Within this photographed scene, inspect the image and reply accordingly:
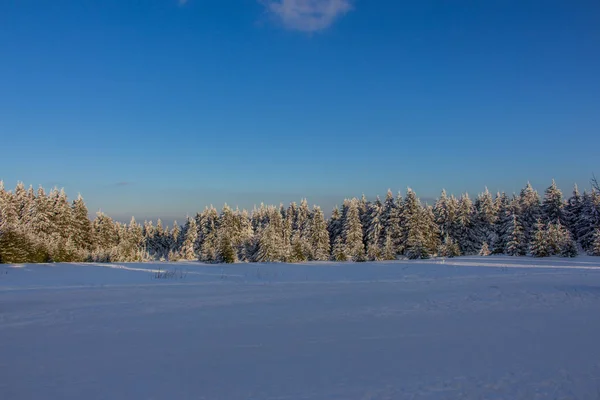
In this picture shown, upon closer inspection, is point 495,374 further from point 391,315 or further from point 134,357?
point 134,357

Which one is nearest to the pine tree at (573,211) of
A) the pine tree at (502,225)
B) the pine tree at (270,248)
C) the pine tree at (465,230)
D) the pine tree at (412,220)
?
the pine tree at (502,225)

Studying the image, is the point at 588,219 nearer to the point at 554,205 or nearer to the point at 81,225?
the point at 554,205

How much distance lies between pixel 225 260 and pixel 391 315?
90.6ft

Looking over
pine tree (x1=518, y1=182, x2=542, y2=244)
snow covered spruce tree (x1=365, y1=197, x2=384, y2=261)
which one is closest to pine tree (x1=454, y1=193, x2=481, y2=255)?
pine tree (x1=518, y1=182, x2=542, y2=244)

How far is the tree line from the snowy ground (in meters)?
21.7

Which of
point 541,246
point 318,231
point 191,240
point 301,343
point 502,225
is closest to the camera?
point 301,343

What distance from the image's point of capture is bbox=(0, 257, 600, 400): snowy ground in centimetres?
511

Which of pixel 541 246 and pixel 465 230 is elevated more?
pixel 465 230

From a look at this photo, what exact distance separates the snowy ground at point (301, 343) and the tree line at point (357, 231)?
21.7 metres

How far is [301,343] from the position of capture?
7.06 m

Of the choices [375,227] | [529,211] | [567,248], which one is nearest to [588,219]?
[529,211]

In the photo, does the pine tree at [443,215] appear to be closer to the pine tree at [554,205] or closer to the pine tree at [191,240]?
the pine tree at [554,205]

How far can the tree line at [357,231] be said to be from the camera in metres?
33.4

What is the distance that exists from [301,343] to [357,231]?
154 ft
